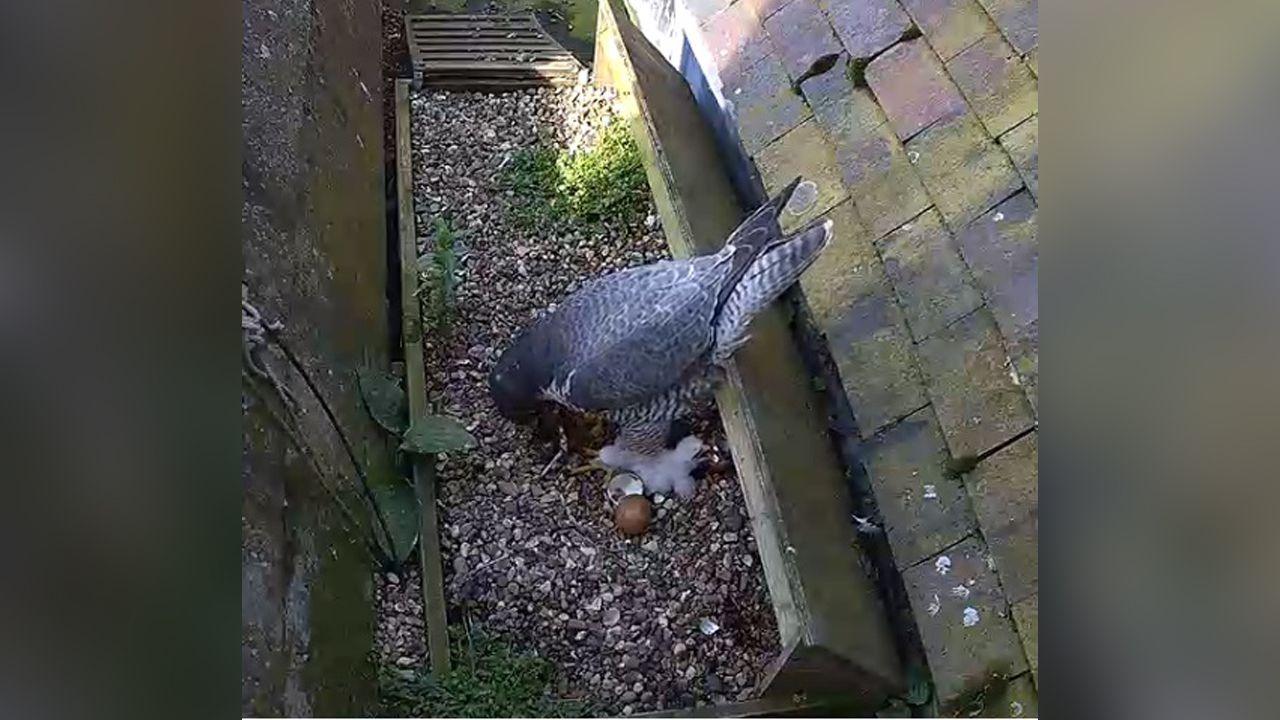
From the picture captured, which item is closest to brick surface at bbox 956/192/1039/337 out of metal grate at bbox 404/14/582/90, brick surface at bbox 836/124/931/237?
brick surface at bbox 836/124/931/237

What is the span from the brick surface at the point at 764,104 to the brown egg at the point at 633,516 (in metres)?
0.75

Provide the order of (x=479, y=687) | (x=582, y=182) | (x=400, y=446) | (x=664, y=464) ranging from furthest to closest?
1. (x=582, y=182)
2. (x=664, y=464)
3. (x=400, y=446)
4. (x=479, y=687)

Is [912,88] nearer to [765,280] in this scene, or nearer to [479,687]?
[765,280]

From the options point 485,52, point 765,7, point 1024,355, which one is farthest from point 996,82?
point 485,52

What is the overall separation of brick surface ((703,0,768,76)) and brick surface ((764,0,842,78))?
0.03 meters

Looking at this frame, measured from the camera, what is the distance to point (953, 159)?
1.76 m

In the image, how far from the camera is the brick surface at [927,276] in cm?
168

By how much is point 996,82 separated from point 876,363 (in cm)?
50

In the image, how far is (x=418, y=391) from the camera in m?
2.14

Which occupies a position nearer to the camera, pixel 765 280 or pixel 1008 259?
pixel 1008 259

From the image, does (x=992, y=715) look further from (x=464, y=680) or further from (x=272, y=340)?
(x=272, y=340)
